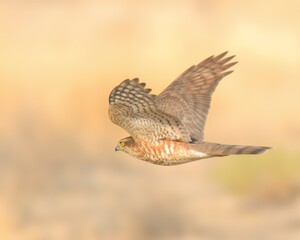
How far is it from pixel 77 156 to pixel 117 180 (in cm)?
63

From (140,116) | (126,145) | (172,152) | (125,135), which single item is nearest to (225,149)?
(172,152)

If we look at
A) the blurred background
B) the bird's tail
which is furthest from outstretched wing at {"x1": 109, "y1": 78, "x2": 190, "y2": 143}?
the blurred background

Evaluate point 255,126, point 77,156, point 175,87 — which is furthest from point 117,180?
point 175,87

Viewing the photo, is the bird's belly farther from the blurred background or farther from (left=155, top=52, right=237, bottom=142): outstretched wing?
the blurred background

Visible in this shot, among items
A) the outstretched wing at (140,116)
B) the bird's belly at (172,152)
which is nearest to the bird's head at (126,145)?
the outstretched wing at (140,116)

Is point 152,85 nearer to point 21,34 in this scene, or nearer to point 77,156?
point 77,156

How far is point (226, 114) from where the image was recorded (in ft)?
76.2

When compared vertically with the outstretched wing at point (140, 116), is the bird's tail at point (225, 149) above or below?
below

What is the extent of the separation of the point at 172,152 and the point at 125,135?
848 cm

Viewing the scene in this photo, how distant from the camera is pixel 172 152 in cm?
1432

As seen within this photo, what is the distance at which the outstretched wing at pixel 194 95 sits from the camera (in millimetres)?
14719

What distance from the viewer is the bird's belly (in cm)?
1429

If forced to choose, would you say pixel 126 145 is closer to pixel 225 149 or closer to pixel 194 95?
pixel 194 95

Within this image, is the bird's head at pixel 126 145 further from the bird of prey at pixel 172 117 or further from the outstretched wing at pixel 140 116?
the outstretched wing at pixel 140 116
